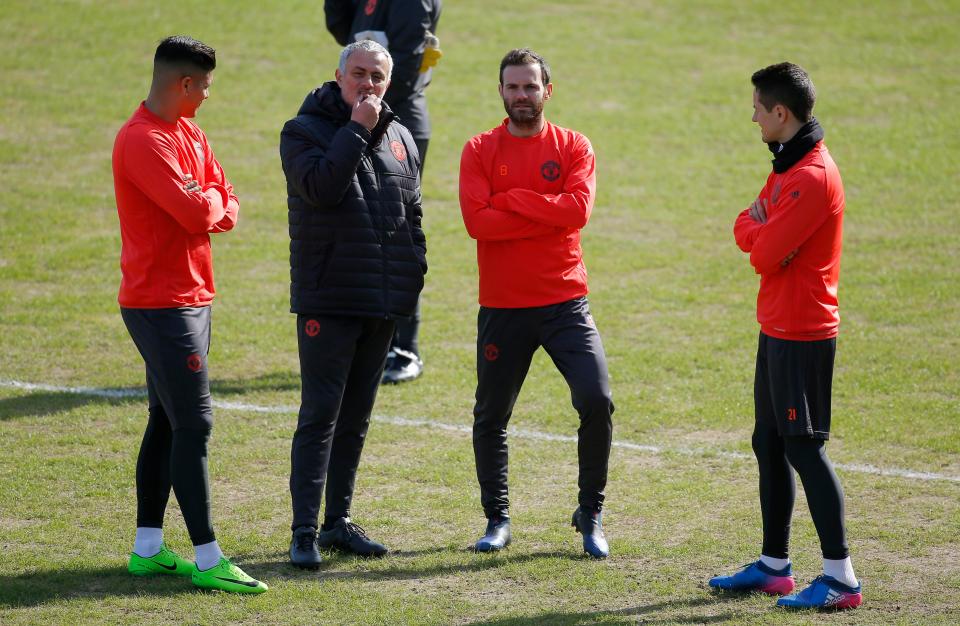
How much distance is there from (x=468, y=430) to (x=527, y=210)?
2450 mm

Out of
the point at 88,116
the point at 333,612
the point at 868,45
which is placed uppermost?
the point at 868,45

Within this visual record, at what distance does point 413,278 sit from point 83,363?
420 cm

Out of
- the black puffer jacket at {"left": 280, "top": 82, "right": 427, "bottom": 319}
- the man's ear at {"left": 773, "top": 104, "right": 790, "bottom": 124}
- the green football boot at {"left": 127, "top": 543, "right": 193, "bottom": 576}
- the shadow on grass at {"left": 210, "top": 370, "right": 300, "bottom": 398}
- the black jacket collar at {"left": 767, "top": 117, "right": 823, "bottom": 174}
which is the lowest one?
the green football boot at {"left": 127, "top": 543, "right": 193, "bottom": 576}

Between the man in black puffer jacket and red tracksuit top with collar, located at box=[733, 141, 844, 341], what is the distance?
167cm

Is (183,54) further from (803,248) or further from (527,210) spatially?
(803,248)

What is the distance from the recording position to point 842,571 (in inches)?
207

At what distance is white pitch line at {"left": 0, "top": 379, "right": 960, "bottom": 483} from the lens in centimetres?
711

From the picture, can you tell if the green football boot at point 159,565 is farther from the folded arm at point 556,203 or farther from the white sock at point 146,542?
the folded arm at point 556,203

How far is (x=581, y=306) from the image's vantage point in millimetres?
6062

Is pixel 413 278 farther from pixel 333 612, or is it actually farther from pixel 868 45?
pixel 868 45

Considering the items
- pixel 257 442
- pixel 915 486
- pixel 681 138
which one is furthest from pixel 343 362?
pixel 681 138

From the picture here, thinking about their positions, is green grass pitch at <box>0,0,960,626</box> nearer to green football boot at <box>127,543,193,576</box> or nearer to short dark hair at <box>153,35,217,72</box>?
green football boot at <box>127,543,193,576</box>

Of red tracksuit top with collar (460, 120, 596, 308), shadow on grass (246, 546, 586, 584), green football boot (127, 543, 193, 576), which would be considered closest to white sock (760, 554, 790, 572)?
shadow on grass (246, 546, 586, 584)

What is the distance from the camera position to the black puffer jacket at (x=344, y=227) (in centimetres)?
567
